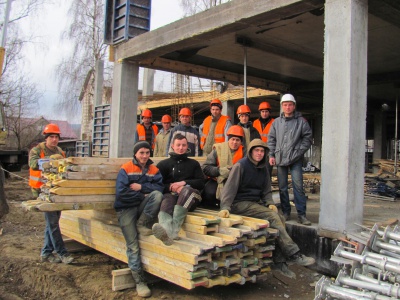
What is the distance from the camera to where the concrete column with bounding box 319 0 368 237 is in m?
5.13

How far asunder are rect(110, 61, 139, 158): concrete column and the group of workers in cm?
262

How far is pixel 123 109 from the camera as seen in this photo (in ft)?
30.1

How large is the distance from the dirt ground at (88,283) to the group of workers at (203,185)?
20 cm

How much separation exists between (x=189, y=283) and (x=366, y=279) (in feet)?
6.02

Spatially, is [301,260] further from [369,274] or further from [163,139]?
[163,139]

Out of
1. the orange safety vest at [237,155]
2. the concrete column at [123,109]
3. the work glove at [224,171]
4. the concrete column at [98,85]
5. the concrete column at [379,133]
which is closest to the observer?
the work glove at [224,171]

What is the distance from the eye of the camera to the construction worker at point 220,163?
6004 millimetres

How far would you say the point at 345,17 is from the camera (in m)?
5.19

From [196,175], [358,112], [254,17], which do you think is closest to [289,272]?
[196,175]

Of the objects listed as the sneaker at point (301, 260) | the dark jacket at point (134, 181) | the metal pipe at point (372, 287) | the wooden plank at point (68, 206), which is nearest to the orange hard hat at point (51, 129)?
the wooden plank at point (68, 206)

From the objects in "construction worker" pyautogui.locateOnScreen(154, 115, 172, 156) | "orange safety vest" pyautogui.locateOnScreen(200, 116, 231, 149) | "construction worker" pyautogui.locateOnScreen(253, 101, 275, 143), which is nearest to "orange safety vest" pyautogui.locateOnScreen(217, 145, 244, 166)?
"orange safety vest" pyautogui.locateOnScreen(200, 116, 231, 149)

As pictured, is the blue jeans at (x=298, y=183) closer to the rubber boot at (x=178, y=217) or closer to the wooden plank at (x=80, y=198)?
the rubber boot at (x=178, y=217)

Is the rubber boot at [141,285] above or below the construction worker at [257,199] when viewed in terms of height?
below

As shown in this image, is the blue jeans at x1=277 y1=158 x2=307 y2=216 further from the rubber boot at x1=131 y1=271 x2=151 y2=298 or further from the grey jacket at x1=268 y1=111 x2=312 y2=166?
the rubber boot at x1=131 y1=271 x2=151 y2=298
